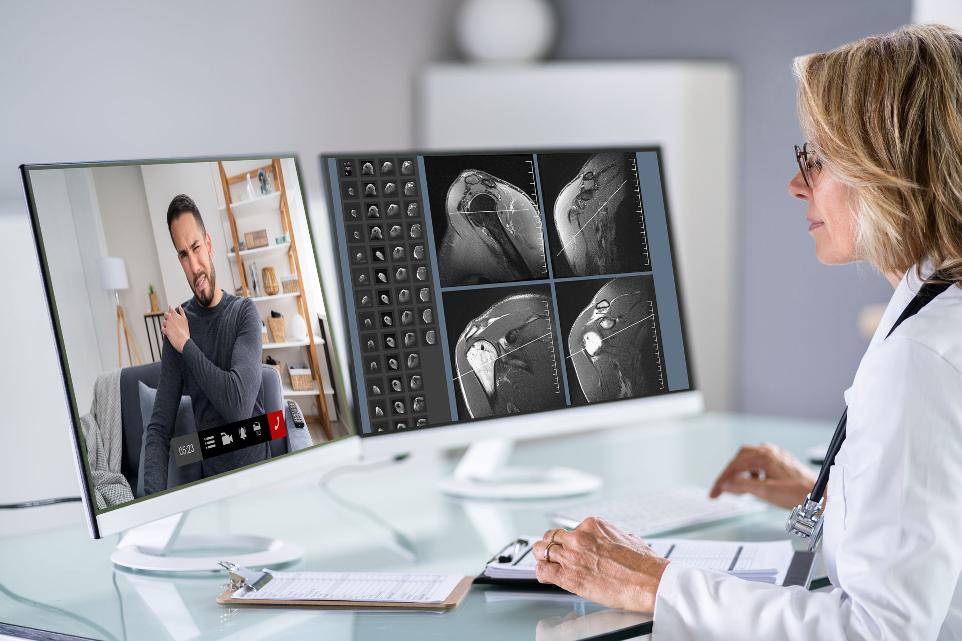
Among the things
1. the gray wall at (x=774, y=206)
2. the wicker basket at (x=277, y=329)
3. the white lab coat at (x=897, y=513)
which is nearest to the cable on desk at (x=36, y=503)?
the wicker basket at (x=277, y=329)

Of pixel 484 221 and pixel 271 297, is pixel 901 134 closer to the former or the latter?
pixel 484 221

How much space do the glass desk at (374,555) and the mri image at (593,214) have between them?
0.44 m

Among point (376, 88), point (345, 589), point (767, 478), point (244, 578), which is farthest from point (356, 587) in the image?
point (376, 88)

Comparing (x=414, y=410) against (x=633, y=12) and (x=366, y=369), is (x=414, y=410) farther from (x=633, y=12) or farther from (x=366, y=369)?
(x=633, y=12)

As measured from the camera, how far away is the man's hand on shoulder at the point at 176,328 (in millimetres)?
1388

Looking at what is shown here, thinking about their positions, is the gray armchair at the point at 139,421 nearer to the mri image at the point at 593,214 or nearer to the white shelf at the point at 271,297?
the white shelf at the point at 271,297

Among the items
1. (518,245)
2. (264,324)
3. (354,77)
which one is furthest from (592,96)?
(264,324)

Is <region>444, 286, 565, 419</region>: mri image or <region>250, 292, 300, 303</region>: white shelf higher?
<region>250, 292, 300, 303</region>: white shelf

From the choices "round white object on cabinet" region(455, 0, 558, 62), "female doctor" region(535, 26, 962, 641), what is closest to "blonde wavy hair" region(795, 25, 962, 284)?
"female doctor" region(535, 26, 962, 641)

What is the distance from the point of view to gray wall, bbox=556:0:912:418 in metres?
3.19

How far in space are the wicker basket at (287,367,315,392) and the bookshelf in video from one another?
7 cm

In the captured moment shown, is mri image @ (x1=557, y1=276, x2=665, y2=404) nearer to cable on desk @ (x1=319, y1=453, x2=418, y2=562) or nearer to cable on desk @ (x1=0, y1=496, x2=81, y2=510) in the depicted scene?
cable on desk @ (x1=319, y1=453, x2=418, y2=562)

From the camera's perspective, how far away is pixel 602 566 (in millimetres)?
1247

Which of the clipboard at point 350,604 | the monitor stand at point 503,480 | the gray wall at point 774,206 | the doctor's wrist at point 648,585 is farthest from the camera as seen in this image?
the gray wall at point 774,206
